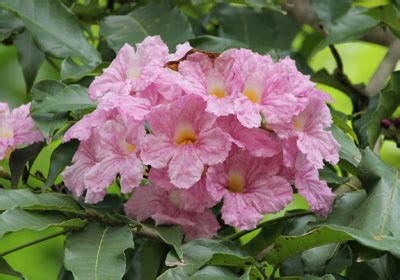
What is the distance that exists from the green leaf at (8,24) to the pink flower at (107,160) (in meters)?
0.55

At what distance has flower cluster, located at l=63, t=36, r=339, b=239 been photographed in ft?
3.46

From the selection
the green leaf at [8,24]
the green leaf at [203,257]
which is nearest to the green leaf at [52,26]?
the green leaf at [8,24]

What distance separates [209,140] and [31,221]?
0.24 m

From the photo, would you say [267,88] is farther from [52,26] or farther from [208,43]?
[52,26]

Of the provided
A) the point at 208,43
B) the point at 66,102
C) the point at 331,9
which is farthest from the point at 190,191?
the point at 331,9

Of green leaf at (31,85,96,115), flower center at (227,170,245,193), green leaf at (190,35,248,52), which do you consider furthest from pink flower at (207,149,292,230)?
green leaf at (190,35,248,52)

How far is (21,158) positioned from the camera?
125cm

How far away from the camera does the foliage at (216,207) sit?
39.7 inches

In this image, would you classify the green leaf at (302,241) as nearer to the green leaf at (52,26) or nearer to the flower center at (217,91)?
Result: the flower center at (217,91)

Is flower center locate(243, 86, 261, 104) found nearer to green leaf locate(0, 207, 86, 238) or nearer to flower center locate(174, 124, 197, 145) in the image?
flower center locate(174, 124, 197, 145)

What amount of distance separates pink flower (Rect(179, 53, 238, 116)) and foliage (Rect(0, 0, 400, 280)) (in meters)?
0.18

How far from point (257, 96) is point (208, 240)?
7.5 inches

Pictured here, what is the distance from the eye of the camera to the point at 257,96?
3.57 feet

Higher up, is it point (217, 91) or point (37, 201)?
point (217, 91)
